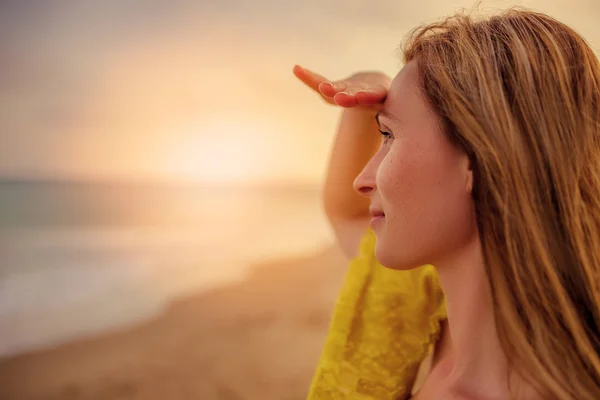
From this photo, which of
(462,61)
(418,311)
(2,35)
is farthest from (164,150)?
(462,61)

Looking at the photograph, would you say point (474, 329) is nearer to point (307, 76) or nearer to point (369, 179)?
point (369, 179)

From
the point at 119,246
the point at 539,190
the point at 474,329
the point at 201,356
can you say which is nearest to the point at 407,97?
the point at 539,190

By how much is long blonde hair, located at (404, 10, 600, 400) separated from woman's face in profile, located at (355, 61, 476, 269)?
2 cm

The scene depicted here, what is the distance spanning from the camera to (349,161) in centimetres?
85

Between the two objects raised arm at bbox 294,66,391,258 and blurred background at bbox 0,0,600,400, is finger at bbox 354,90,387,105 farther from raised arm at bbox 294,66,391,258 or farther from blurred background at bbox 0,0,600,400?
blurred background at bbox 0,0,600,400

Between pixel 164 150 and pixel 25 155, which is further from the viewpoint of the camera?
pixel 164 150

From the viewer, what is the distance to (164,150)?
1.78 metres

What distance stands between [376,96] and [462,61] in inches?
5.2

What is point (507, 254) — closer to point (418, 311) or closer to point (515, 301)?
point (515, 301)

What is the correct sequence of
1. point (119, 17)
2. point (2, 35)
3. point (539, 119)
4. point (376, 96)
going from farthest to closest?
1. point (119, 17)
2. point (2, 35)
3. point (376, 96)
4. point (539, 119)

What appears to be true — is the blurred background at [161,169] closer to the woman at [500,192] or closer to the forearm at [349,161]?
the forearm at [349,161]

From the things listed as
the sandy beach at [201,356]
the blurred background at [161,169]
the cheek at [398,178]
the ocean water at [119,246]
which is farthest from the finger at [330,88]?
the ocean water at [119,246]

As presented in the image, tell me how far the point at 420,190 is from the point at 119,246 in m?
1.56

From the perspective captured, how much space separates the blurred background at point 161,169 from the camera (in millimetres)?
1511
